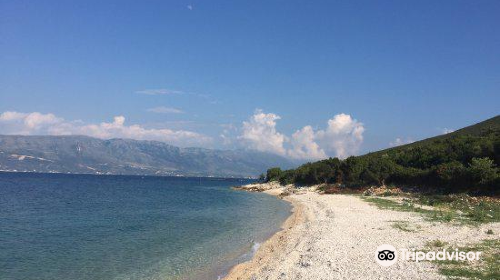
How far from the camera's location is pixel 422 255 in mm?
19766

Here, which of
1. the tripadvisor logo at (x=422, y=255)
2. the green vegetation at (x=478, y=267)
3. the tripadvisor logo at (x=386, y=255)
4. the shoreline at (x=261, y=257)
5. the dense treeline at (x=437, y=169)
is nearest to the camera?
the green vegetation at (x=478, y=267)

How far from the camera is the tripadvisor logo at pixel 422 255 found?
18914 mm

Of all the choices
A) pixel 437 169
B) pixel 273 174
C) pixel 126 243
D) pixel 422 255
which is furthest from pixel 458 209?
pixel 273 174

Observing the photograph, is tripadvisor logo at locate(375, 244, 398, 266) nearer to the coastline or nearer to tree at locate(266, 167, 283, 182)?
the coastline

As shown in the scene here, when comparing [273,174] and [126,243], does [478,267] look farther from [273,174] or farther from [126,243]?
[273,174]

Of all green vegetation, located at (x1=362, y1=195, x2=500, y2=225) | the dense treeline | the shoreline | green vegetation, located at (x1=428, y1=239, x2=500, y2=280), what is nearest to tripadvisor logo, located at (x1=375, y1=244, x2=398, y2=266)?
green vegetation, located at (x1=428, y1=239, x2=500, y2=280)

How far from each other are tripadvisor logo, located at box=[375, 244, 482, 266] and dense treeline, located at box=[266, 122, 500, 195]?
104ft

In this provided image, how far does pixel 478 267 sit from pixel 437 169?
43525mm

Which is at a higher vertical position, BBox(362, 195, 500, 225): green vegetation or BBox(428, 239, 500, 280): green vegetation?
BBox(362, 195, 500, 225): green vegetation

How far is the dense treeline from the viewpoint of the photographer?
49.2 metres

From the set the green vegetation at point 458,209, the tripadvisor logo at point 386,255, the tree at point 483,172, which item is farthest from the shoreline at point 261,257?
the tree at point 483,172

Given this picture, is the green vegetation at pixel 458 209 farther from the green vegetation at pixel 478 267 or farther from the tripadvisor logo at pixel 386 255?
the tripadvisor logo at pixel 386 255

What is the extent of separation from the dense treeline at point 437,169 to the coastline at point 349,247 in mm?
18799

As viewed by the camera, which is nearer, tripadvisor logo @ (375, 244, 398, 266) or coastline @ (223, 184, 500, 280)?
coastline @ (223, 184, 500, 280)
